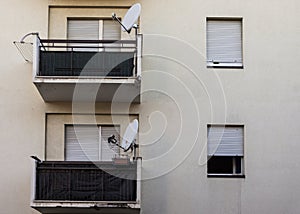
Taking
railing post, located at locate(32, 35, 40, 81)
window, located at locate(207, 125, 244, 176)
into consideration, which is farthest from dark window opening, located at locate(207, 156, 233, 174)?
railing post, located at locate(32, 35, 40, 81)

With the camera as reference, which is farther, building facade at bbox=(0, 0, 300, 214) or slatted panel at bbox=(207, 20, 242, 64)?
slatted panel at bbox=(207, 20, 242, 64)

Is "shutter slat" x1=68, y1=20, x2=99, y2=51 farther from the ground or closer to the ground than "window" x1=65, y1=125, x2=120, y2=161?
farther from the ground

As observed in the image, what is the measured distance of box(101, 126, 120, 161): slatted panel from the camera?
15.2m

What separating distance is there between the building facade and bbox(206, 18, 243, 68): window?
0.08 feet

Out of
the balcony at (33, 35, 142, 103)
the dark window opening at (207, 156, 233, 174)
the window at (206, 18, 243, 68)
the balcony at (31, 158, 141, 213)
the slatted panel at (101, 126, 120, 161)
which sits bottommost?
the balcony at (31, 158, 141, 213)

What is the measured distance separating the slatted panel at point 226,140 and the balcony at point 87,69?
7.28 feet

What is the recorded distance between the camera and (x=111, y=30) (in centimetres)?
1574

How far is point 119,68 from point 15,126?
2964 mm

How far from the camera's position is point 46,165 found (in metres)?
13.7

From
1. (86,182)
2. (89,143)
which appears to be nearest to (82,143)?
(89,143)

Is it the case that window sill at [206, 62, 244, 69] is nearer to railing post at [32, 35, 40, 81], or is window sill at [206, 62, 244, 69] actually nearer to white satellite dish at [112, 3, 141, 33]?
white satellite dish at [112, 3, 141, 33]

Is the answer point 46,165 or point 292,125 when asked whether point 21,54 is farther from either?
point 292,125

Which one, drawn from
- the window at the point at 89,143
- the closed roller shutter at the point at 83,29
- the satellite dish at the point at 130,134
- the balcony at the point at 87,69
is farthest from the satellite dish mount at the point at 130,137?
the closed roller shutter at the point at 83,29

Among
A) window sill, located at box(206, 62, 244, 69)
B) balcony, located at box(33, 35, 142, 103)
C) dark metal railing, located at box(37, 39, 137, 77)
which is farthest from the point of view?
window sill, located at box(206, 62, 244, 69)
